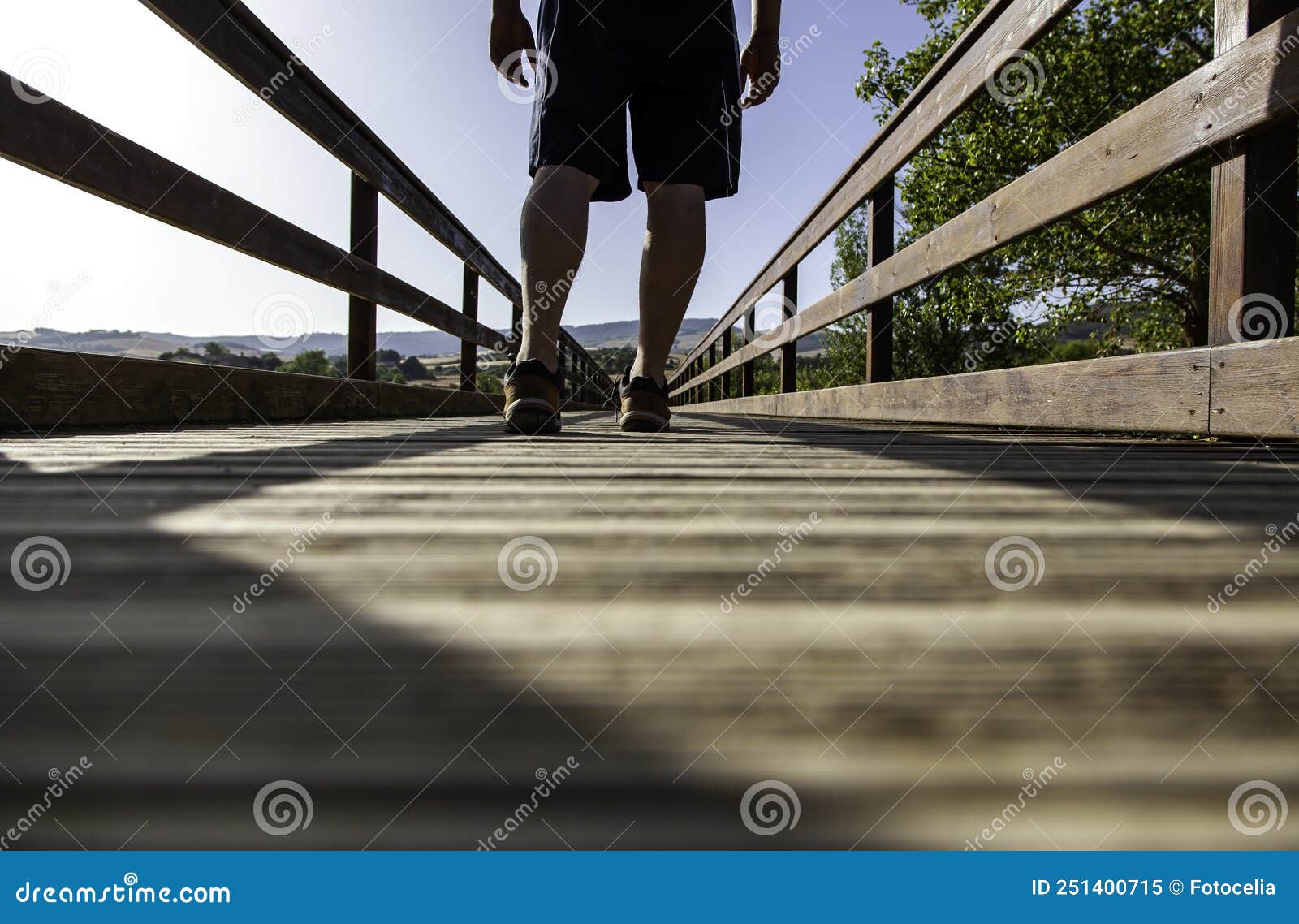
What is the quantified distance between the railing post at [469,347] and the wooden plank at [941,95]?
2.06 m

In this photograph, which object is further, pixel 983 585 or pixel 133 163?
pixel 133 163

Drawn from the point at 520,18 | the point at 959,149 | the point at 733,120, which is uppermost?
the point at 959,149

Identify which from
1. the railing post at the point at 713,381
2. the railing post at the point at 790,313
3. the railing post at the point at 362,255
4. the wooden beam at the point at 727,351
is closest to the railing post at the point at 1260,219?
the railing post at the point at 362,255

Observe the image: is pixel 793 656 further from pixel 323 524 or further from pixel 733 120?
pixel 733 120

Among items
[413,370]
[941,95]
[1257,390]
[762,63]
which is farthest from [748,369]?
[413,370]

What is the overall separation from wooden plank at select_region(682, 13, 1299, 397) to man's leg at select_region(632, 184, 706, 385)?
31.7 inches

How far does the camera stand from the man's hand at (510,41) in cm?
178

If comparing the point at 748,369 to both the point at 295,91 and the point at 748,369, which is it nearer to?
the point at 748,369

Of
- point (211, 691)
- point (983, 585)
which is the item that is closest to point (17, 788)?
point (211, 691)

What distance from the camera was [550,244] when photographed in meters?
1.54

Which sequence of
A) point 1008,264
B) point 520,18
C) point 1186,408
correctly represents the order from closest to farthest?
point 1186,408 → point 520,18 → point 1008,264

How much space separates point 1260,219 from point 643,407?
1.13 m

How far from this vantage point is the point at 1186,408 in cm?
125
